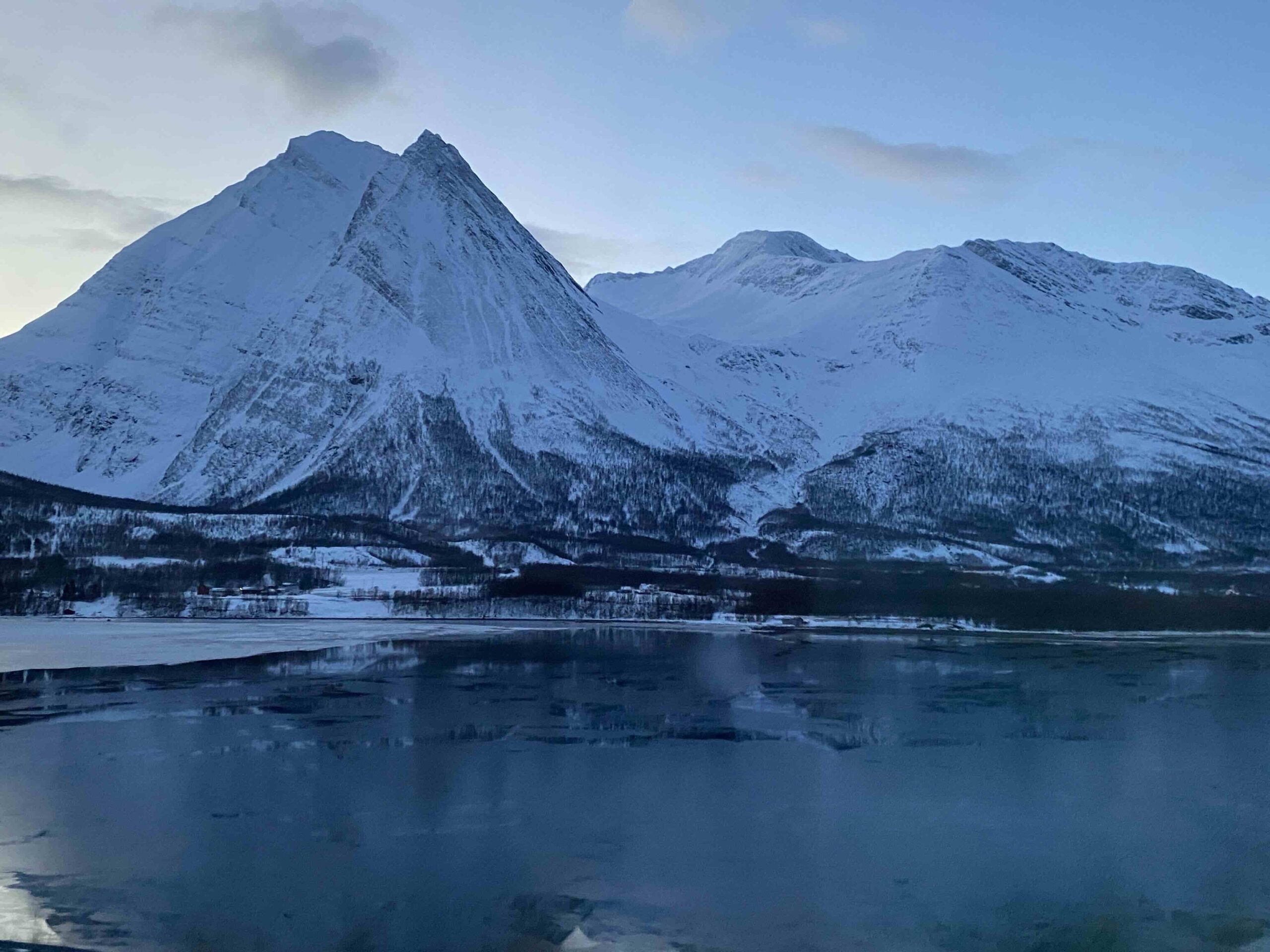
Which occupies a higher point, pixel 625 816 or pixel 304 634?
pixel 304 634

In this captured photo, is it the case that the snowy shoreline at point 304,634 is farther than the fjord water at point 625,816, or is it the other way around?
the snowy shoreline at point 304,634

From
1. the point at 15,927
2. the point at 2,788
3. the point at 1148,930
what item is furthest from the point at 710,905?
the point at 2,788

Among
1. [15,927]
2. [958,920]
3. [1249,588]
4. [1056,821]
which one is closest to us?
[15,927]

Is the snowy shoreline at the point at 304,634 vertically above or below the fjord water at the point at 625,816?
above

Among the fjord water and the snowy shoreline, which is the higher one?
the snowy shoreline

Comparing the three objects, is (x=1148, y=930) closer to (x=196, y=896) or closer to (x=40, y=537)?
(x=196, y=896)

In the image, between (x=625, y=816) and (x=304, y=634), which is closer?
(x=625, y=816)

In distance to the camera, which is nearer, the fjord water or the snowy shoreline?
the fjord water

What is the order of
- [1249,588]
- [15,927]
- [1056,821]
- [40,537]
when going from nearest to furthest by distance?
[15,927]
[1056,821]
[40,537]
[1249,588]
